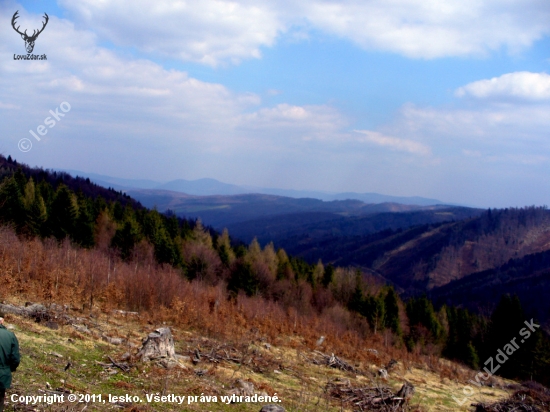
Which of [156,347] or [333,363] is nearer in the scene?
[156,347]

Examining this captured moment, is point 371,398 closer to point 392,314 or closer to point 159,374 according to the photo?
point 159,374

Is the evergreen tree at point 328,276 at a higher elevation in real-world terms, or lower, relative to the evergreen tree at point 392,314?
higher

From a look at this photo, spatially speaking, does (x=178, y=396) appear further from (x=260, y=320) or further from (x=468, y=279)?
(x=468, y=279)

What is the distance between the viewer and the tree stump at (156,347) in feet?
40.4

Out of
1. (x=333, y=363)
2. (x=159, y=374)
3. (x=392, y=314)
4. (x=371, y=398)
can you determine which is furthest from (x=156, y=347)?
(x=392, y=314)

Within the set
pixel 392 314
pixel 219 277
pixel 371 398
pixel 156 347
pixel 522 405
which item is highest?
pixel 156 347

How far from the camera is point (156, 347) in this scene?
491 inches

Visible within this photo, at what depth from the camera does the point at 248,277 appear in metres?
47.1

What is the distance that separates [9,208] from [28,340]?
32.1m

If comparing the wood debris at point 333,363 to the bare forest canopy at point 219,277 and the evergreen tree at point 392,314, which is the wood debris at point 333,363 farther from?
the evergreen tree at point 392,314

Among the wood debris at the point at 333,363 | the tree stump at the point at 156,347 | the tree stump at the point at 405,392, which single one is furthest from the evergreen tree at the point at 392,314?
the tree stump at the point at 156,347

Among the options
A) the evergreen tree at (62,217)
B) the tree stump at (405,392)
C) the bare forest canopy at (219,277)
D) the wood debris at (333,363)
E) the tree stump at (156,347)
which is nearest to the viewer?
the tree stump at (156,347)

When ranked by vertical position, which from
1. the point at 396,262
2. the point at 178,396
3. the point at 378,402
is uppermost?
the point at 178,396

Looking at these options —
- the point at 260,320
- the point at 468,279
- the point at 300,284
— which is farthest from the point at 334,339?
the point at 468,279
